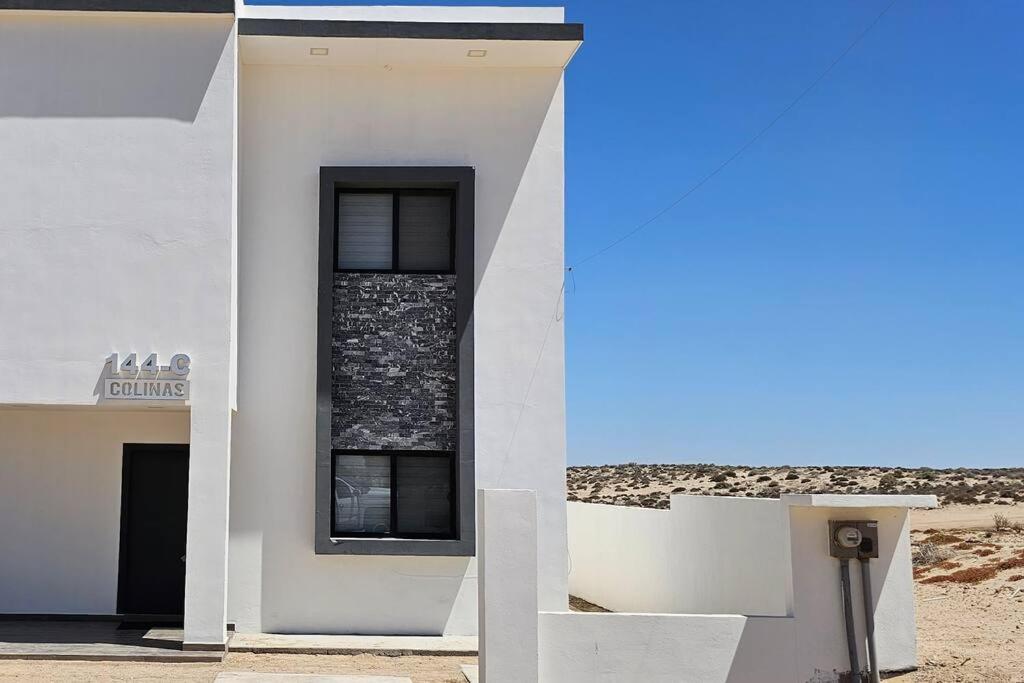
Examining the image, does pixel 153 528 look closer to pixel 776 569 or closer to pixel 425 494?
pixel 425 494

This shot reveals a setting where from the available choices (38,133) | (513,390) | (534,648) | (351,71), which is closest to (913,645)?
(534,648)

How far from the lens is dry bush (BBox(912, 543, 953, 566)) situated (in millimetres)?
23061

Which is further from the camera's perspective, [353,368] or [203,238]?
[353,368]

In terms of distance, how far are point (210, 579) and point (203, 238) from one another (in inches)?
152

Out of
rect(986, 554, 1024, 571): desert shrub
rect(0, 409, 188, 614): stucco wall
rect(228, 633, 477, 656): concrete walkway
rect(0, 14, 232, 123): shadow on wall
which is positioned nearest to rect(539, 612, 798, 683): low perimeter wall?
rect(228, 633, 477, 656): concrete walkway

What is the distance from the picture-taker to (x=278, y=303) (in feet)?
43.4

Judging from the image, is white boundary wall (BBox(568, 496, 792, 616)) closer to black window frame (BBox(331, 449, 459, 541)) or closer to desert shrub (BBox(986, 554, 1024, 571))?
black window frame (BBox(331, 449, 459, 541))

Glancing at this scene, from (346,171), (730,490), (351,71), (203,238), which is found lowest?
(730,490)

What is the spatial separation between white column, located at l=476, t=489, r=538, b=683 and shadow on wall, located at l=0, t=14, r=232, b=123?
6.40 meters

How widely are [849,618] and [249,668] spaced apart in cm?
612

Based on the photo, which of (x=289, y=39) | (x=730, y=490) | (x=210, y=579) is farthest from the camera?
(x=730, y=490)

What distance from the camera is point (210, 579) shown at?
1180cm

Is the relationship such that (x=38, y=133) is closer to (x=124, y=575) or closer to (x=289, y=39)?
(x=289, y=39)

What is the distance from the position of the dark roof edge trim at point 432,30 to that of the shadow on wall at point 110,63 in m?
0.89
